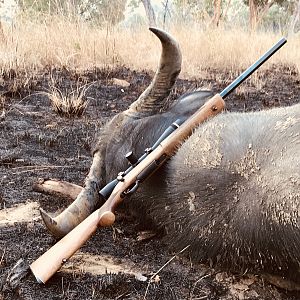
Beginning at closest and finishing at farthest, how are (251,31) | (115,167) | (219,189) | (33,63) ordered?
(219,189), (115,167), (33,63), (251,31)

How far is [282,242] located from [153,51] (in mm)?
8042

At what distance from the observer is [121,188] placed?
127 inches

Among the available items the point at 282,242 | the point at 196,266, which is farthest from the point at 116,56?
the point at 282,242

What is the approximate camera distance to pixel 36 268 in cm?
A: 290

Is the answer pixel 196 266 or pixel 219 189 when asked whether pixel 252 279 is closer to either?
pixel 196 266

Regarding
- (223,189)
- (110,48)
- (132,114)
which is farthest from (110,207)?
(110,48)

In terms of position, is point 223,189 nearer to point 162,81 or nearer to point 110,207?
point 110,207

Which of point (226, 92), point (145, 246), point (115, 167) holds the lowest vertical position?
point (145, 246)

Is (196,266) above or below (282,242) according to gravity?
below

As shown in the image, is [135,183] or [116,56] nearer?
[135,183]

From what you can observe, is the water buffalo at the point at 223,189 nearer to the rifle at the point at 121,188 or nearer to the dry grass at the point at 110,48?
the rifle at the point at 121,188

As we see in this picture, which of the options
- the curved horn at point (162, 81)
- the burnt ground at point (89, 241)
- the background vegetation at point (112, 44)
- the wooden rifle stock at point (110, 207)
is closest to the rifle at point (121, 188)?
the wooden rifle stock at point (110, 207)

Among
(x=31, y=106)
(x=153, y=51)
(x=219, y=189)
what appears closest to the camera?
(x=219, y=189)

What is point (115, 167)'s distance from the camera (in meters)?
3.75
